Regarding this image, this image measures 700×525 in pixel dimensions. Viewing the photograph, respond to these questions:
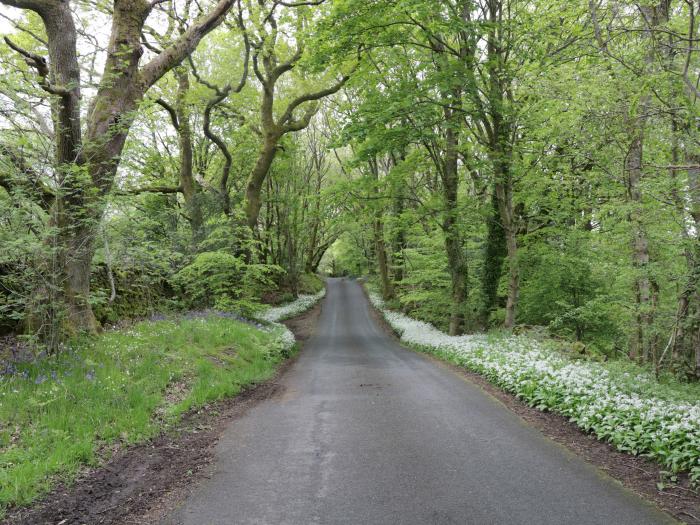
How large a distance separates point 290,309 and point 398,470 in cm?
2479

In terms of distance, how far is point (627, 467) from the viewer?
4.86m

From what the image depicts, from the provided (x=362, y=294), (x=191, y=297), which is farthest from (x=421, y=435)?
(x=362, y=294)

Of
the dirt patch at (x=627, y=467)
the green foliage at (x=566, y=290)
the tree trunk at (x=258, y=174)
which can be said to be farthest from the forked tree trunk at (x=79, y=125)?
the green foliage at (x=566, y=290)

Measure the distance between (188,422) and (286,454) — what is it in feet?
7.20

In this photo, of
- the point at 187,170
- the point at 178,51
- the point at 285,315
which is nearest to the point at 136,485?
the point at 178,51

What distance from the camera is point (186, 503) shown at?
4.12m

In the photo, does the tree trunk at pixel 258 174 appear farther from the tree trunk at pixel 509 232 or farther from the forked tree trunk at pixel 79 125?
the tree trunk at pixel 509 232

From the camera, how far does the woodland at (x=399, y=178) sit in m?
6.47

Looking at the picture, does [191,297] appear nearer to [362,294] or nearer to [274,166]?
[274,166]

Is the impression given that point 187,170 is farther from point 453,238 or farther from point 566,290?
point 566,290

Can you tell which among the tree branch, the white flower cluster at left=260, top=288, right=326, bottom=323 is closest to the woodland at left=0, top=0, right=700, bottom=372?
the tree branch

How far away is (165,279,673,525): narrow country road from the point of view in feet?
12.7

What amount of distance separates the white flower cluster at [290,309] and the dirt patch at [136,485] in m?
15.4

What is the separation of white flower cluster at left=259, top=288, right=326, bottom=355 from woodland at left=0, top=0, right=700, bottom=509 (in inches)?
38.4
